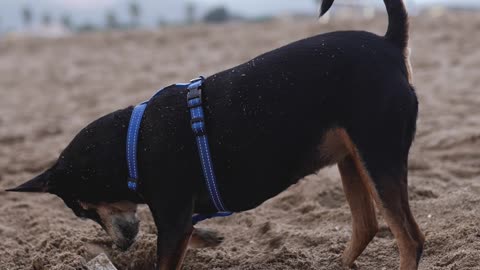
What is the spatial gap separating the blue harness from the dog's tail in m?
1.18

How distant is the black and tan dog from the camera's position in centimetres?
357

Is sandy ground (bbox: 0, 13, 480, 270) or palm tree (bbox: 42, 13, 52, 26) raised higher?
sandy ground (bbox: 0, 13, 480, 270)

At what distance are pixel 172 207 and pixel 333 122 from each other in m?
1.06

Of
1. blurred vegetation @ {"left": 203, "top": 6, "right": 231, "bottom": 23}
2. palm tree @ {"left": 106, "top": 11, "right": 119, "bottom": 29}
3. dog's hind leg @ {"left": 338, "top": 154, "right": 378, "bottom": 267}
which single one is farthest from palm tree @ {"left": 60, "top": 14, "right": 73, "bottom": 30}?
dog's hind leg @ {"left": 338, "top": 154, "right": 378, "bottom": 267}

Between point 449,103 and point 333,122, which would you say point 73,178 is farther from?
point 449,103

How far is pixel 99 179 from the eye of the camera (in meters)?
3.99

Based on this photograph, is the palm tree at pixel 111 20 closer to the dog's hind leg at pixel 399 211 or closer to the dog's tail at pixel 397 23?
the dog's tail at pixel 397 23

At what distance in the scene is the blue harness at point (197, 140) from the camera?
12.2ft

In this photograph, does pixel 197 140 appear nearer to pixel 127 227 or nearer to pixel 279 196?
pixel 127 227

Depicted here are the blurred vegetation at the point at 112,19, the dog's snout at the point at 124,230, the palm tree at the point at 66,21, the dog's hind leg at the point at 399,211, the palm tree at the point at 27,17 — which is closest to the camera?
the dog's hind leg at the point at 399,211

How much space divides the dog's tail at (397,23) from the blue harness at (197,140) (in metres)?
1.18

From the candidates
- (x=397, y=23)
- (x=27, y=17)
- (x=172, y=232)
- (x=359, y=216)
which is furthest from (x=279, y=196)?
(x=27, y=17)

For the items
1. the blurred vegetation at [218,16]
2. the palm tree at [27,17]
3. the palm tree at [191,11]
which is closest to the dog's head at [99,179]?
the blurred vegetation at [218,16]

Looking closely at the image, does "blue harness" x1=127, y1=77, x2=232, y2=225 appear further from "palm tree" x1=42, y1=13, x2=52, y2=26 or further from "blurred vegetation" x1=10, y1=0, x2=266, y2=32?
"palm tree" x1=42, y1=13, x2=52, y2=26
